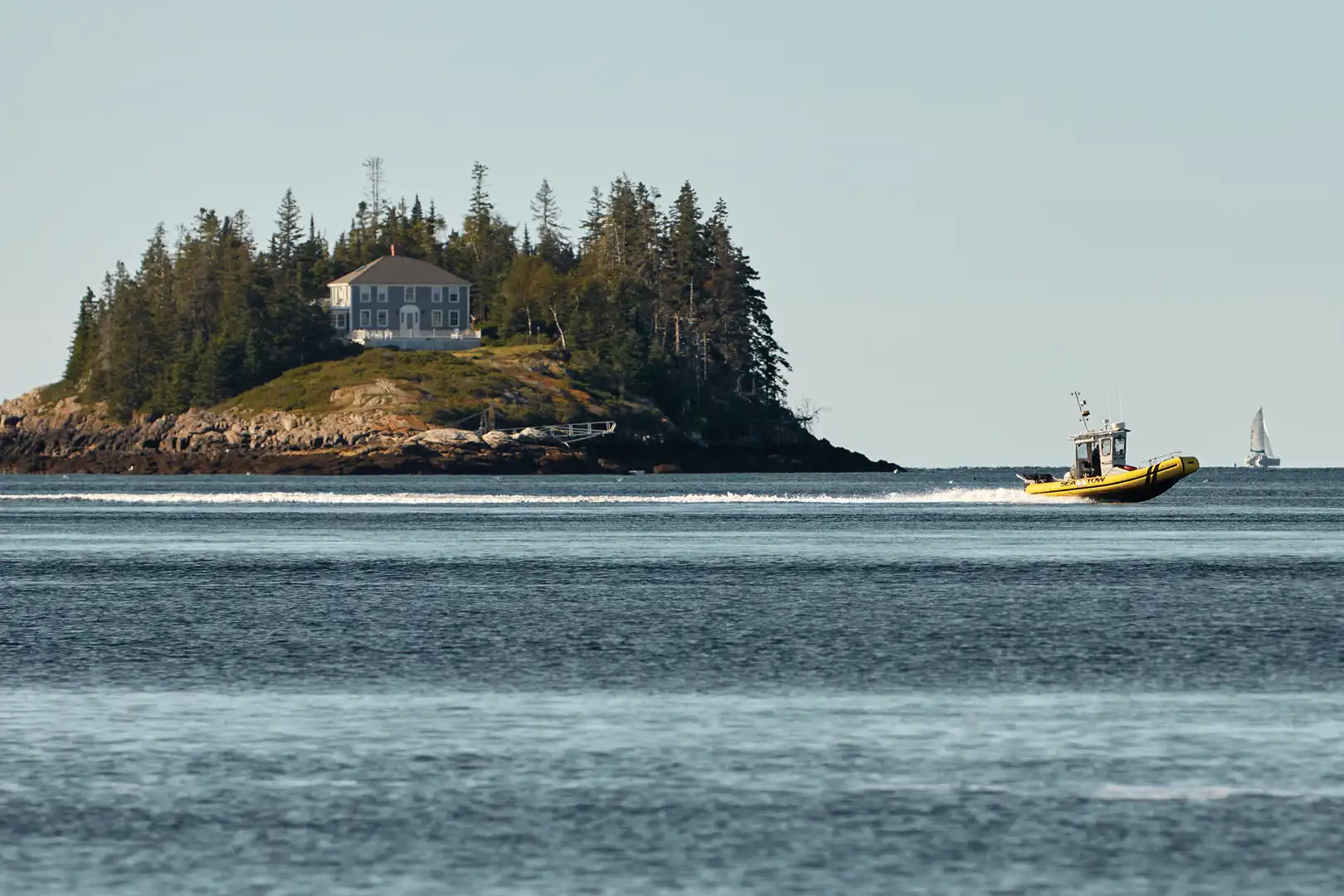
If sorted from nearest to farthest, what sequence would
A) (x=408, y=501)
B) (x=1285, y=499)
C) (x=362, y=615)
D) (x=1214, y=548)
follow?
1. (x=362, y=615)
2. (x=1214, y=548)
3. (x=408, y=501)
4. (x=1285, y=499)

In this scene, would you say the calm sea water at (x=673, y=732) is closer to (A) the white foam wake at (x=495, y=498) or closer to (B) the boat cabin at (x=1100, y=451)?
(B) the boat cabin at (x=1100, y=451)

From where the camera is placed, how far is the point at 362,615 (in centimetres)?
4878

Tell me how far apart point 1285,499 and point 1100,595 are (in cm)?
12284

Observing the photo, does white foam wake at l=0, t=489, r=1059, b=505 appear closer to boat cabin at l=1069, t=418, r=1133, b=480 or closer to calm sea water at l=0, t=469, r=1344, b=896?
boat cabin at l=1069, t=418, r=1133, b=480

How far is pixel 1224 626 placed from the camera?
4450cm

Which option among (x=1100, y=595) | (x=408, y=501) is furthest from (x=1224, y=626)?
(x=408, y=501)

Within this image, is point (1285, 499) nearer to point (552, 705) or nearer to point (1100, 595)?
point (1100, 595)

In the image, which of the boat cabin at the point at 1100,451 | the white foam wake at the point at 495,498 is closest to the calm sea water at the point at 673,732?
the boat cabin at the point at 1100,451

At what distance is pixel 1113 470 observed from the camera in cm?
12275

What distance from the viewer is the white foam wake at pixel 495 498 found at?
478ft

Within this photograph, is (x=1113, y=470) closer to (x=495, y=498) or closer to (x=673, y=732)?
(x=495, y=498)

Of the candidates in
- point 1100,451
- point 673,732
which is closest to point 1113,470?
point 1100,451

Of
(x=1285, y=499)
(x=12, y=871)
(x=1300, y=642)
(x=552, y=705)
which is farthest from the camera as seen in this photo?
(x=1285, y=499)

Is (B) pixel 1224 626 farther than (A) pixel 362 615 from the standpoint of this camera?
No
